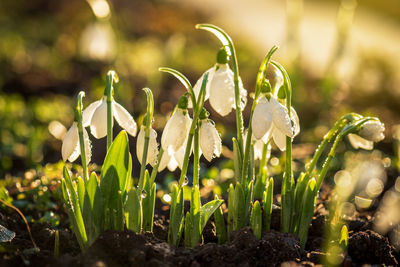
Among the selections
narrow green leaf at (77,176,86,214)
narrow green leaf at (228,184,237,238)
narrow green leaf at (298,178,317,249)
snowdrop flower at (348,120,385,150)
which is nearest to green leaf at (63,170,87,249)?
narrow green leaf at (77,176,86,214)

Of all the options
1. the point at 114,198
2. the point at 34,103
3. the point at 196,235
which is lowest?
the point at 34,103

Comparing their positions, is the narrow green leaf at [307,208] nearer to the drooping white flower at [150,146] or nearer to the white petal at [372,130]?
the white petal at [372,130]

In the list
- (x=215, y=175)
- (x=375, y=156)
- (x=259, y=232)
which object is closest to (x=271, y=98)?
(x=259, y=232)

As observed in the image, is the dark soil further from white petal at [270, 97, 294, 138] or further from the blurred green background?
the blurred green background

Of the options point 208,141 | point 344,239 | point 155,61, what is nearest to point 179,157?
point 208,141

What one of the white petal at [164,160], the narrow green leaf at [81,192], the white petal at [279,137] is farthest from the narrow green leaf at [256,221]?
the narrow green leaf at [81,192]

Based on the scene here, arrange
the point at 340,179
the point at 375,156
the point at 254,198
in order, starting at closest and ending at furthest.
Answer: the point at 254,198 < the point at 340,179 < the point at 375,156

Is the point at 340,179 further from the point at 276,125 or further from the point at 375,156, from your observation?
the point at 276,125

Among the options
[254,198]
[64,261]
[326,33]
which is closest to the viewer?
[64,261]
